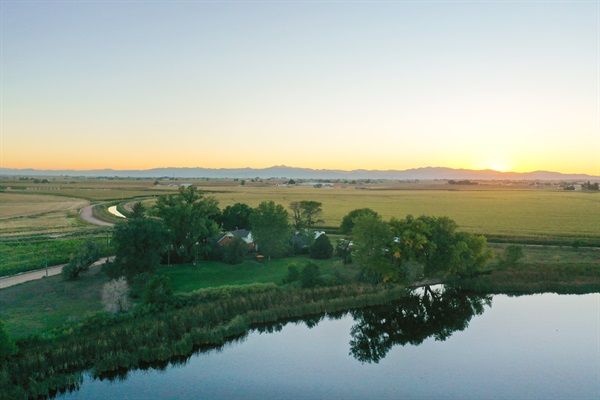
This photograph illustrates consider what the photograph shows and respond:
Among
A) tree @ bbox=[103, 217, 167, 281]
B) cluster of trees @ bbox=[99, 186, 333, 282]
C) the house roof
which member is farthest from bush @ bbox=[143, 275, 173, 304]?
the house roof

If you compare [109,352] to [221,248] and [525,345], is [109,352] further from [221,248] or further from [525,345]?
[525,345]

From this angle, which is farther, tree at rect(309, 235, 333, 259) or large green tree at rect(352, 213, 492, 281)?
tree at rect(309, 235, 333, 259)

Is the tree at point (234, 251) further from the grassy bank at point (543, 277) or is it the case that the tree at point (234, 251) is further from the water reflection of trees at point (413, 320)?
the grassy bank at point (543, 277)

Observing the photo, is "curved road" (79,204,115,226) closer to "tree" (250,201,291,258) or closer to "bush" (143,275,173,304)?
"tree" (250,201,291,258)

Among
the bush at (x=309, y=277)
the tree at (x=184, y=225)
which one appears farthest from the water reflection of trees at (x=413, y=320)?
the tree at (x=184, y=225)

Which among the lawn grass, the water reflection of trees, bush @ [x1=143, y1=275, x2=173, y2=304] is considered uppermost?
bush @ [x1=143, y1=275, x2=173, y2=304]

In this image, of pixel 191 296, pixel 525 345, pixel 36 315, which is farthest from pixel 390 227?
pixel 36 315
